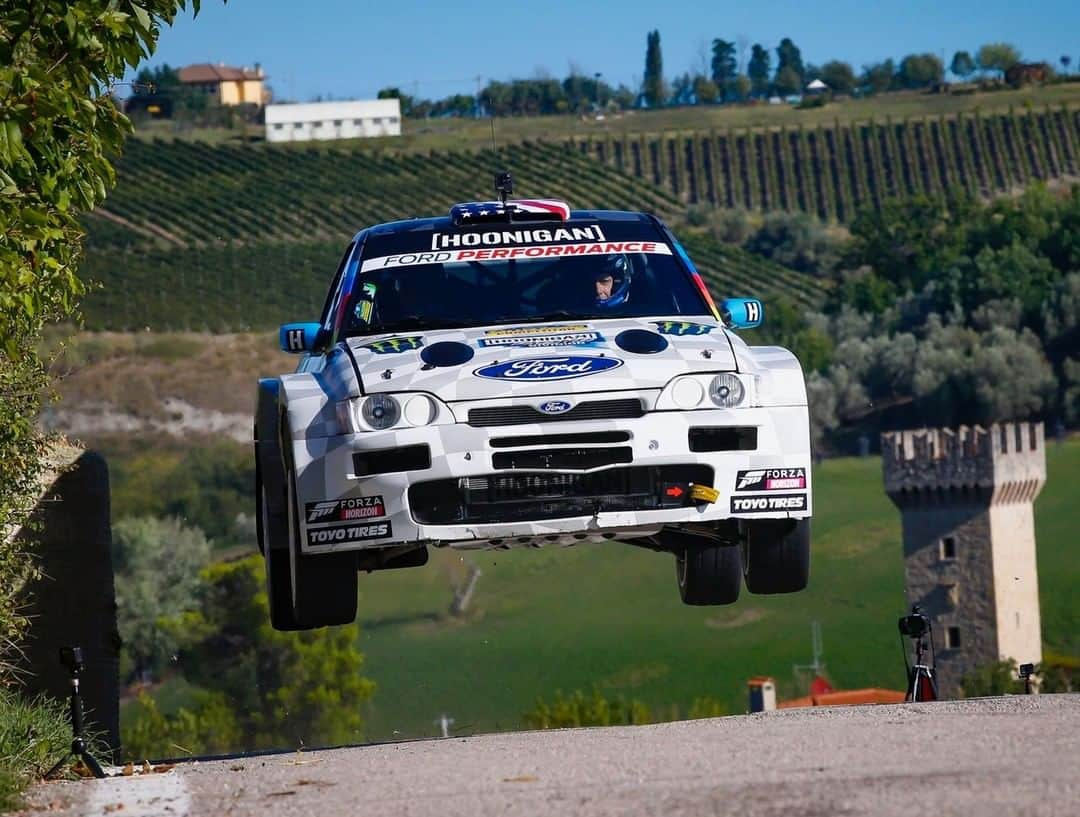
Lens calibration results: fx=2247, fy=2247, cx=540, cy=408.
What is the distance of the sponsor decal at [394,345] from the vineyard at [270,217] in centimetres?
7877

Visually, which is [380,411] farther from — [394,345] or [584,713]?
[584,713]

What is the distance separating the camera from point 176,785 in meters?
8.30

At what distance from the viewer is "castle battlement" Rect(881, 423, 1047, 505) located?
297ft

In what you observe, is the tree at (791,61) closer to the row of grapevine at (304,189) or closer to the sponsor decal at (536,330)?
the row of grapevine at (304,189)

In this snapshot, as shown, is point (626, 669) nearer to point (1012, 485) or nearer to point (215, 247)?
point (1012, 485)

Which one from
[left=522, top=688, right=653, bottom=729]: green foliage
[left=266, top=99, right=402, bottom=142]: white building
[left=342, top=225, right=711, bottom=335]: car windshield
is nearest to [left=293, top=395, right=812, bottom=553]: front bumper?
[left=342, top=225, right=711, bottom=335]: car windshield

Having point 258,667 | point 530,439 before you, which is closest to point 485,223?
point 530,439

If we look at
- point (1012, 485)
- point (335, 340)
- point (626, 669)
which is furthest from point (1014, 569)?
point (335, 340)

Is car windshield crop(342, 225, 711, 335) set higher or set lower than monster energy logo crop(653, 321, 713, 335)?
higher

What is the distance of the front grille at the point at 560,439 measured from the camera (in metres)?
9.64

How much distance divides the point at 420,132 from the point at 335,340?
123m

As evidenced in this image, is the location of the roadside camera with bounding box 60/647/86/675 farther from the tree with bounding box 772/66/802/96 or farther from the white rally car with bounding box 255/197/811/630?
the tree with bounding box 772/66/802/96

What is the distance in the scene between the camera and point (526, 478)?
32.0 ft

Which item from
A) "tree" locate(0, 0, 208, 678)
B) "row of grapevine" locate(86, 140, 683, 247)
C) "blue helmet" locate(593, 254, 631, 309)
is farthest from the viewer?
"row of grapevine" locate(86, 140, 683, 247)
